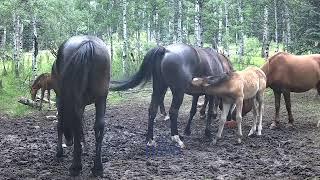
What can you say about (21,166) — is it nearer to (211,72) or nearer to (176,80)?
(176,80)

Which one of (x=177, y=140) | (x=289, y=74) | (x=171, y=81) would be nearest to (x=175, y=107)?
(x=171, y=81)

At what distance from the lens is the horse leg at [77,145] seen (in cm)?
579

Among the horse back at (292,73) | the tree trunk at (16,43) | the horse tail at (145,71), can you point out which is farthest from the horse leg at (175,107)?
the tree trunk at (16,43)

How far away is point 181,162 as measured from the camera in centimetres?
701

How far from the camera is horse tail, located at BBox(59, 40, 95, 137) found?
18.9 ft

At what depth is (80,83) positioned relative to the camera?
19.0 feet

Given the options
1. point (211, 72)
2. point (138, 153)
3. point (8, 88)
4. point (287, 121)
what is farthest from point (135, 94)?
point (138, 153)

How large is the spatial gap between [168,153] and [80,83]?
2.59m

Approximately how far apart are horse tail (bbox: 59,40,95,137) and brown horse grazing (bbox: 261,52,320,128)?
5.89m

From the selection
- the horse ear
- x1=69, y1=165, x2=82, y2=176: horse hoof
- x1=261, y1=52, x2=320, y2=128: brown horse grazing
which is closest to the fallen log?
the horse ear

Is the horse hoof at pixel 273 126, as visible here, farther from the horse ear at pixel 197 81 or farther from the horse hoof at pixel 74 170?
Result: the horse hoof at pixel 74 170

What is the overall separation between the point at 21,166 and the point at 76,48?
2.19 meters

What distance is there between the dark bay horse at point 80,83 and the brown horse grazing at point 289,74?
556 cm

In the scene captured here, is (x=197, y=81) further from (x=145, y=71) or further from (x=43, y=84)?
(x=43, y=84)
